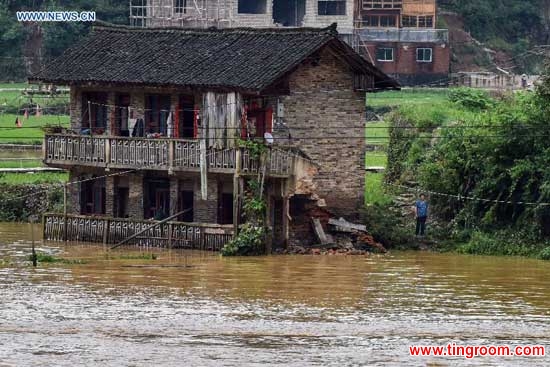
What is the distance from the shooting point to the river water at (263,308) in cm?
3881

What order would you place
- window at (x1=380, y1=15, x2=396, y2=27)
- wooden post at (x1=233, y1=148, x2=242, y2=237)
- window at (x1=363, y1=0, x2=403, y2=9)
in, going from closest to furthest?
wooden post at (x1=233, y1=148, x2=242, y2=237) < window at (x1=363, y1=0, x2=403, y2=9) < window at (x1=380, y1=15, x2=396, y2=27)

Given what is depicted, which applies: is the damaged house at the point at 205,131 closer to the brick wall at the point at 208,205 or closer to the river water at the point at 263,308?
the brick wall at the point at 208,205

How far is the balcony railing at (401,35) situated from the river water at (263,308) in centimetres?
4767

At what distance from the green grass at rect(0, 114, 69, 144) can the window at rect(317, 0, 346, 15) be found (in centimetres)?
2122

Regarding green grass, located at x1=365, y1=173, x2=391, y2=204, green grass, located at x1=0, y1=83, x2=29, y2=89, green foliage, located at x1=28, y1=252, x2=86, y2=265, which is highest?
green grass, located at x1=0, y1=83, x2=29, y2=89

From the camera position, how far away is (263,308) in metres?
44.8

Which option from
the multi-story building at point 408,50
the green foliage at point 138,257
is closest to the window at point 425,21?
the multi-story building at point 408,50

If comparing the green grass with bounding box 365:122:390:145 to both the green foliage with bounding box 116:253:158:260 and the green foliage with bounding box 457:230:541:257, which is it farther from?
the green foliage with bounding box 116:253:158:260

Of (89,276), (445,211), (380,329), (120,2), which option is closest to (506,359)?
(380,329)

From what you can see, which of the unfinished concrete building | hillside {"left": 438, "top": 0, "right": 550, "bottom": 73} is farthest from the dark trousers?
hillside {"left": 438, "top": 0, "right": 550, "bottom": 73}

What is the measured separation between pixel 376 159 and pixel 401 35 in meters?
29.5

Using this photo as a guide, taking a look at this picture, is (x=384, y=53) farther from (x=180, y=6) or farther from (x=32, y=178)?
(x=32, y=178)

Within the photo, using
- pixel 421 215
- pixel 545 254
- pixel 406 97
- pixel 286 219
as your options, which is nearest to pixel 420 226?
pixel 421 215

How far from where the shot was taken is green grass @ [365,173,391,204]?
61.6 metres
